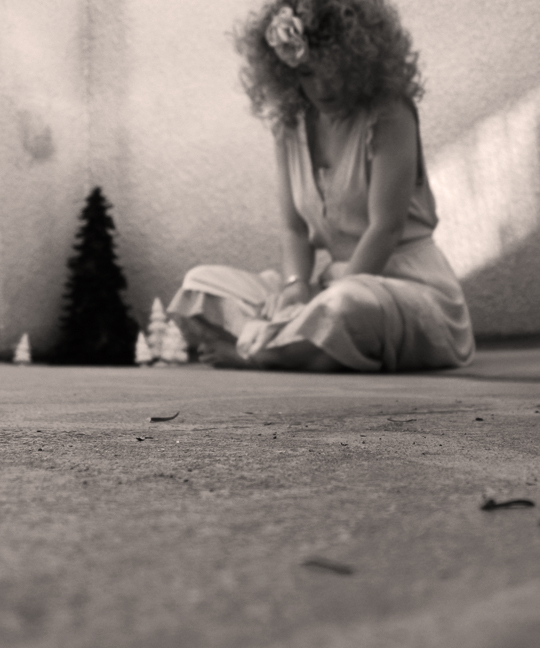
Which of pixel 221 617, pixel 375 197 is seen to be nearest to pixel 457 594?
pixel 221 617

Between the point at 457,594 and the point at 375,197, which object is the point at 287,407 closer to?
the point at 457,594

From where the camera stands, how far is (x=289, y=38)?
1.88 metres

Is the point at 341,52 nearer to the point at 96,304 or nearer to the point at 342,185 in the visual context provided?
the point at 342,185

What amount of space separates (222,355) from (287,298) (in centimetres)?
31

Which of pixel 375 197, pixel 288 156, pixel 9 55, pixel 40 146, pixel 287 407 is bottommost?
pixel 287 407

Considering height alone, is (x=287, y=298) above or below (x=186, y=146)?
below

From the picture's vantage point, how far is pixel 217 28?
3725mm

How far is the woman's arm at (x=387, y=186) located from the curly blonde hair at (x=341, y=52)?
0.26 ft

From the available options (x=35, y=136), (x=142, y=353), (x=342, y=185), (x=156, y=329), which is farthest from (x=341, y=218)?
(x=35, y=136)

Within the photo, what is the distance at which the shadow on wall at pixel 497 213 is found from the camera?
330 centimetres

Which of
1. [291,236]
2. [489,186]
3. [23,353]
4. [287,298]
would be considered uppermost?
[489,186]

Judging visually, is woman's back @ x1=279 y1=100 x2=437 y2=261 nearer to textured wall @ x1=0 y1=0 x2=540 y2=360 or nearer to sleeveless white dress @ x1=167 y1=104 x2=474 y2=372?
sleeveless white dress @ x1=167 y1=104 x2=474 y2=372

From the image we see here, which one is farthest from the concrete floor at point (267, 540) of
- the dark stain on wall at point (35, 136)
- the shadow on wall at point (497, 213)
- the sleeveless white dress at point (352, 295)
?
the dark stain on wall at point (35, 136)

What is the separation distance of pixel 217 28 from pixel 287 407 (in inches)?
131
